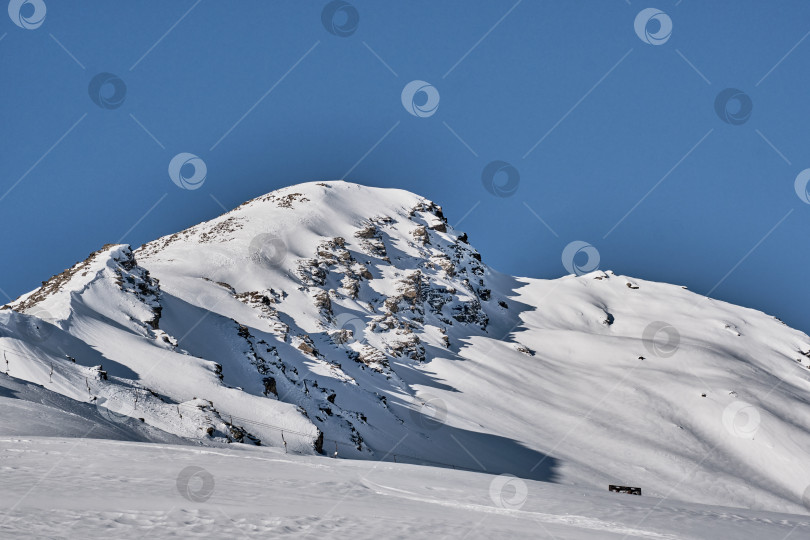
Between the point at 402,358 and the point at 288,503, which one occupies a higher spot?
the point at 402,358

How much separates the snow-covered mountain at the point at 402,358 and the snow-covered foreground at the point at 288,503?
6.63 m

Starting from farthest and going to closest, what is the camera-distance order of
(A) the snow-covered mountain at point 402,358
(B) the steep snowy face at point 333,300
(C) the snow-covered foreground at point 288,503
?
(B) the steep snowy face at point 333,300, (A) the snow-covered mountain at point 402,358, (C) the snow-covered foreground at point 288,503

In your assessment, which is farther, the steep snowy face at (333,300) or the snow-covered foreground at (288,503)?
the steep snowy face at (333,300)

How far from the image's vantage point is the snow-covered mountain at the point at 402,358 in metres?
40.2

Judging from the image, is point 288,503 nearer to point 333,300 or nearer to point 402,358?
point 402,358

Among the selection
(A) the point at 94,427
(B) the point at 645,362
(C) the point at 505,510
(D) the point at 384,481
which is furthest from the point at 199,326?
(B) the point at 645,362

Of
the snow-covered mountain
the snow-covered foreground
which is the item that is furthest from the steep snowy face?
the snow-covered foreground

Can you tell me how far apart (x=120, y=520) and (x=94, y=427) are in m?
15.0

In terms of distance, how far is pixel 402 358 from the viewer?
91000mm

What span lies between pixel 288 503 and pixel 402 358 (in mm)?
75434

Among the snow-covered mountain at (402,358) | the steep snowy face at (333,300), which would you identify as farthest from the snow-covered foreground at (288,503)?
the steep snowy face at (333,300)

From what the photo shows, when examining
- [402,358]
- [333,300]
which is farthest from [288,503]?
[333,300]

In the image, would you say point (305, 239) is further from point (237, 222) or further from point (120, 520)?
point (120, 520)

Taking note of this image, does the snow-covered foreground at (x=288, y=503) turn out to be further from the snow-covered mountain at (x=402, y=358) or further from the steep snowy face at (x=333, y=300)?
the steep snowy face at (x=333, y=300)
